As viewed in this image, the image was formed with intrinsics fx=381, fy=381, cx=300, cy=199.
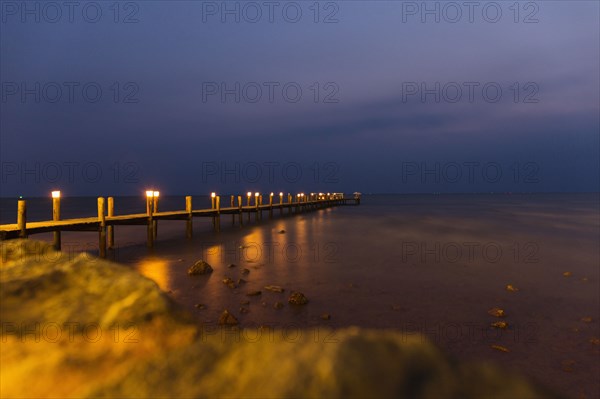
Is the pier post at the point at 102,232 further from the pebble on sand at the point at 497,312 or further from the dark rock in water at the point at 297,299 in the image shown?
the pebble on sand at the point at 497,312

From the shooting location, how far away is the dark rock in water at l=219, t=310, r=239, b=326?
721 cm

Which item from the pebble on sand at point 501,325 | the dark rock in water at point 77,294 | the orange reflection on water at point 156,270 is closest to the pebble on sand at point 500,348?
the pebble on sand at point 501,325

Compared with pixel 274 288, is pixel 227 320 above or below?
above

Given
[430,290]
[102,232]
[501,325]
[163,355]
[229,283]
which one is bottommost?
[430,290]

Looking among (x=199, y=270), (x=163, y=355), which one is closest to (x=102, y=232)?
(x=199, y=270)

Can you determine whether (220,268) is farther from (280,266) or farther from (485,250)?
(485,250)

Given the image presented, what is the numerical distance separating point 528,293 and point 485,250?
8.00m

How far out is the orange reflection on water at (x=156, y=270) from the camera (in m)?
11.0

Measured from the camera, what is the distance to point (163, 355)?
1.92 meters

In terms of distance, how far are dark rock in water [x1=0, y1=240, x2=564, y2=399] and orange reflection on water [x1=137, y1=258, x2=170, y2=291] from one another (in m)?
7.96

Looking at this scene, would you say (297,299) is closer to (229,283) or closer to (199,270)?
(229,283)

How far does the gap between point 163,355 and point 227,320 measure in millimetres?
5594

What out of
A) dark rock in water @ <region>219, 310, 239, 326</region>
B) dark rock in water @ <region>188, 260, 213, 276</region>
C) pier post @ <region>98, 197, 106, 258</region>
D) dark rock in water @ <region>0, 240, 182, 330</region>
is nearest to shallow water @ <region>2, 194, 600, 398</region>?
dark rock in water @ <region>219, 310, 239, 326</region>

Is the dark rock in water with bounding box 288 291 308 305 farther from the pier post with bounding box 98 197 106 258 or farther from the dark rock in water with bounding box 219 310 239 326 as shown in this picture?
the pier post with bounding box 98 197 106 258
